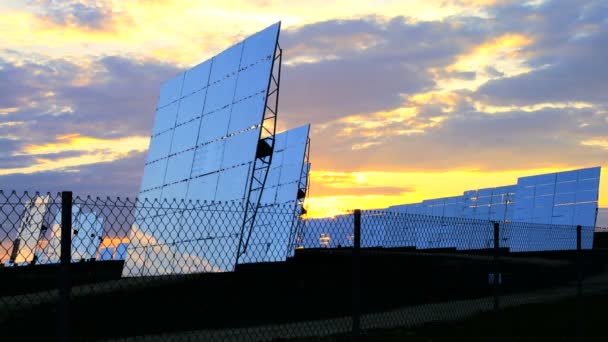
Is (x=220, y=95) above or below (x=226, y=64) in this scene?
below

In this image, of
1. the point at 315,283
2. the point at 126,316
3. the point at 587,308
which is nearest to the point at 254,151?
the point at 315,283

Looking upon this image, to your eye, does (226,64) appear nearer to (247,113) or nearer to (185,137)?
(185,137)

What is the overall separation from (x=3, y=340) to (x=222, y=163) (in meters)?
7.12

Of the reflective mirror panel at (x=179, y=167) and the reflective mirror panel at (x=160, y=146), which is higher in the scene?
the reflective mirror panel at (x=160, y=146)

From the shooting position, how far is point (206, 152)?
2066 cm

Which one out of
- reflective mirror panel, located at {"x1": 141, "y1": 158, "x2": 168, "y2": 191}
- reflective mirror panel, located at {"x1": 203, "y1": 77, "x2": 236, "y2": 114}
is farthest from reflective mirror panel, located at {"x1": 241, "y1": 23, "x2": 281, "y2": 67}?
reflective mirror panel, located at {"x1": 141, "y1": 158, "x2": 168, "y2": 191}

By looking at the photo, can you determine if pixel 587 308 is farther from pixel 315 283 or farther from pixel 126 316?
pixel 126 316

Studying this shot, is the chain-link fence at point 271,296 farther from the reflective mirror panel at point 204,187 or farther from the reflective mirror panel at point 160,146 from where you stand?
the reflective mirror panel at point 160,146

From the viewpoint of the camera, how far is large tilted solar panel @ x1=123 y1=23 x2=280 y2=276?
17.7 metres

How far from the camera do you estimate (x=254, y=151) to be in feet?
57.7

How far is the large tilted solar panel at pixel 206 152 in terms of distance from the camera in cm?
1769

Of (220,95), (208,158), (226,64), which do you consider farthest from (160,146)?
(208,158)

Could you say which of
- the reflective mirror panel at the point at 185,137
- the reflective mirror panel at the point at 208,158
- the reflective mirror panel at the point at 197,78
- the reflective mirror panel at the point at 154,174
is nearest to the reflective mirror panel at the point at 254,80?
the reflective mirror panel at the point at 208,158

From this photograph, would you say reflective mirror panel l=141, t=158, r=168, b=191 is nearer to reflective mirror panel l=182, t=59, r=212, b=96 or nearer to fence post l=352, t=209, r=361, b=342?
reflective mirror panel l=182, t=59, r=212, b=96
